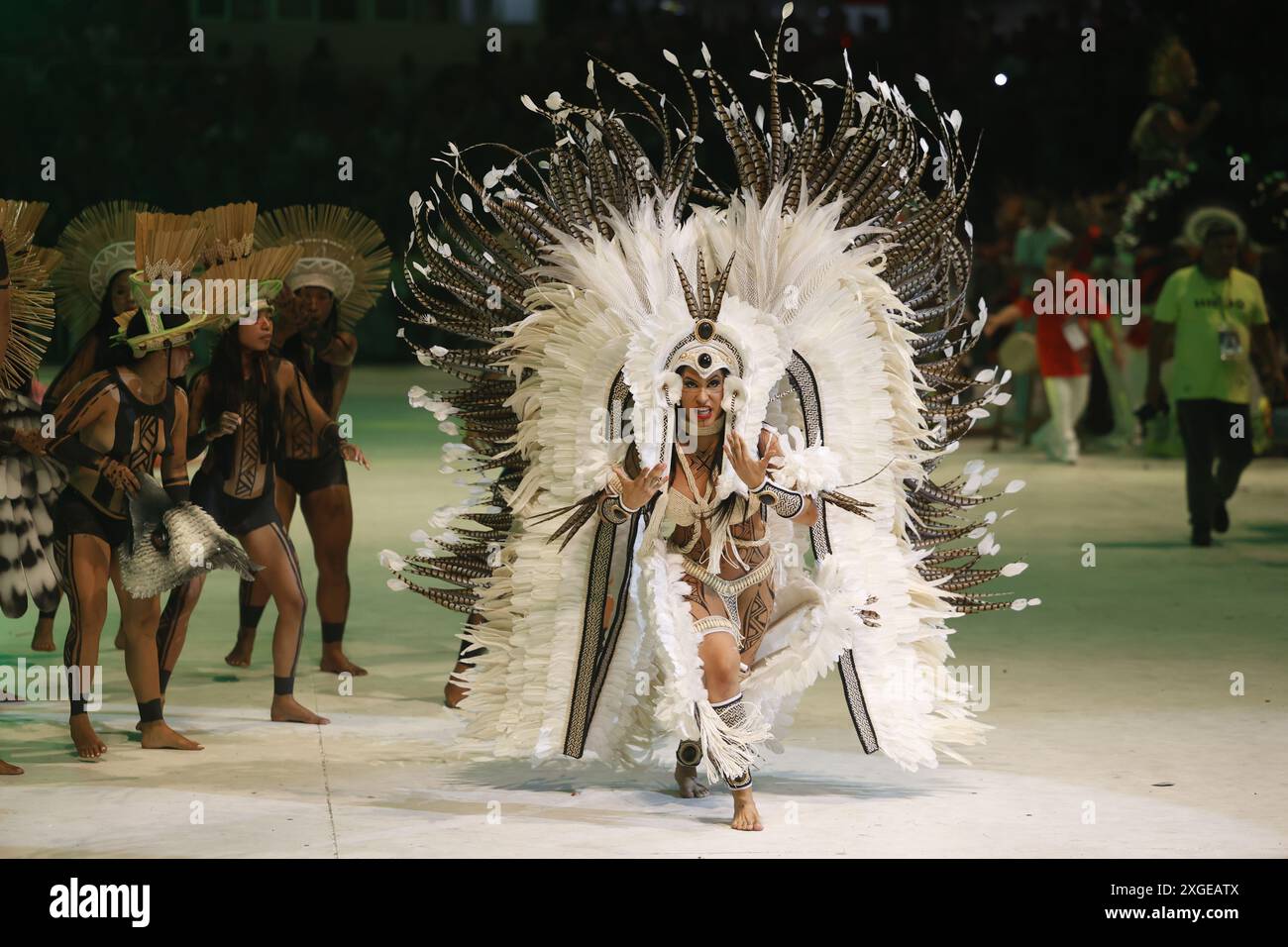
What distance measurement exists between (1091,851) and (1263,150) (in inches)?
574

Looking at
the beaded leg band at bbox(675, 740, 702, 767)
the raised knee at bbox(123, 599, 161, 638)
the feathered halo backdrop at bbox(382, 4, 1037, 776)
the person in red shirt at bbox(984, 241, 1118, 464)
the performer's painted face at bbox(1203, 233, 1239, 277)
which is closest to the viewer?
the feathered halo backdrop at bbox(382, 4, 1037, 776)

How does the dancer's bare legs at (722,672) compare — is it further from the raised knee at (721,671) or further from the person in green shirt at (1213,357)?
the person in green shirt at (1213,357)

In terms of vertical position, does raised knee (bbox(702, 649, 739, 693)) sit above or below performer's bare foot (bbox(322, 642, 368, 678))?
above

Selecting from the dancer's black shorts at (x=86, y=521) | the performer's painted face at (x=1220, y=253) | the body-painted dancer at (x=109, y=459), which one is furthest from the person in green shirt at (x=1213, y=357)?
the dancer's black shorts at (x=86, y=521)

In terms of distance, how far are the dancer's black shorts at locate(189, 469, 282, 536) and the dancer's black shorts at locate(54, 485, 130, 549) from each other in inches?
22.3

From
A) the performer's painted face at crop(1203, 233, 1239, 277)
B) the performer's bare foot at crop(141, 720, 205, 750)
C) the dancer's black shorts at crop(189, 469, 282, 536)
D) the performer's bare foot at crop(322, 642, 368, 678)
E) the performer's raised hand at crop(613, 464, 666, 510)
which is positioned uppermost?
the performer's painted face at crop(1203, 233, 1239, 277)

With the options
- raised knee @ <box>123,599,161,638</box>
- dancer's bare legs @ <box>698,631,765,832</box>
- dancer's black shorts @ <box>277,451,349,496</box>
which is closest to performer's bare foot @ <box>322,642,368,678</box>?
dancer's black shorts @ <box>277,451,349,496</box>

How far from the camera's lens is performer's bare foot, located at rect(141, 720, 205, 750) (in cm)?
677

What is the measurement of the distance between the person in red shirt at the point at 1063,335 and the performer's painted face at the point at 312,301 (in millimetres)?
7881

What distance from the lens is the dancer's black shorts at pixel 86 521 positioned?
260 inches

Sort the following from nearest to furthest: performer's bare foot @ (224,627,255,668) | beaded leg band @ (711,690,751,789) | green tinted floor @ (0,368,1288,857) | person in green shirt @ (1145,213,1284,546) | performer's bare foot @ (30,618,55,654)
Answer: green tinted floor @ (0,368,1288,857), beaded leg band @ (711,690,751,789), performer's bare foot @ (224,627,255,668), performer's bare foot @ (30,618,55,654), person in green shirt @ (1145,213,1284,546)

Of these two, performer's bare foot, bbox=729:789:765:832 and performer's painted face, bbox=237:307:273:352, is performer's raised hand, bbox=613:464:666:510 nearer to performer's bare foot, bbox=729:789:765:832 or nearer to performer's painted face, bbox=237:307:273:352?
performer's bare foot, bbox=729:789:765:832

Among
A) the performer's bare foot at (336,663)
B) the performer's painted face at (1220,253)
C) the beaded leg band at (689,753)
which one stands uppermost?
the performer's painted face at (1220,253)

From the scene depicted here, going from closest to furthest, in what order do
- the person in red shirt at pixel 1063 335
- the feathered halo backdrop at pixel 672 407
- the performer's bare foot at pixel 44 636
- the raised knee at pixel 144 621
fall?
the feathered halo backdrop at pixel 672 407 → the raised knee at pixel 144 621 → the performer's bare foot at pixel 44 636 → the person in red shirt at pixel 1063 335
